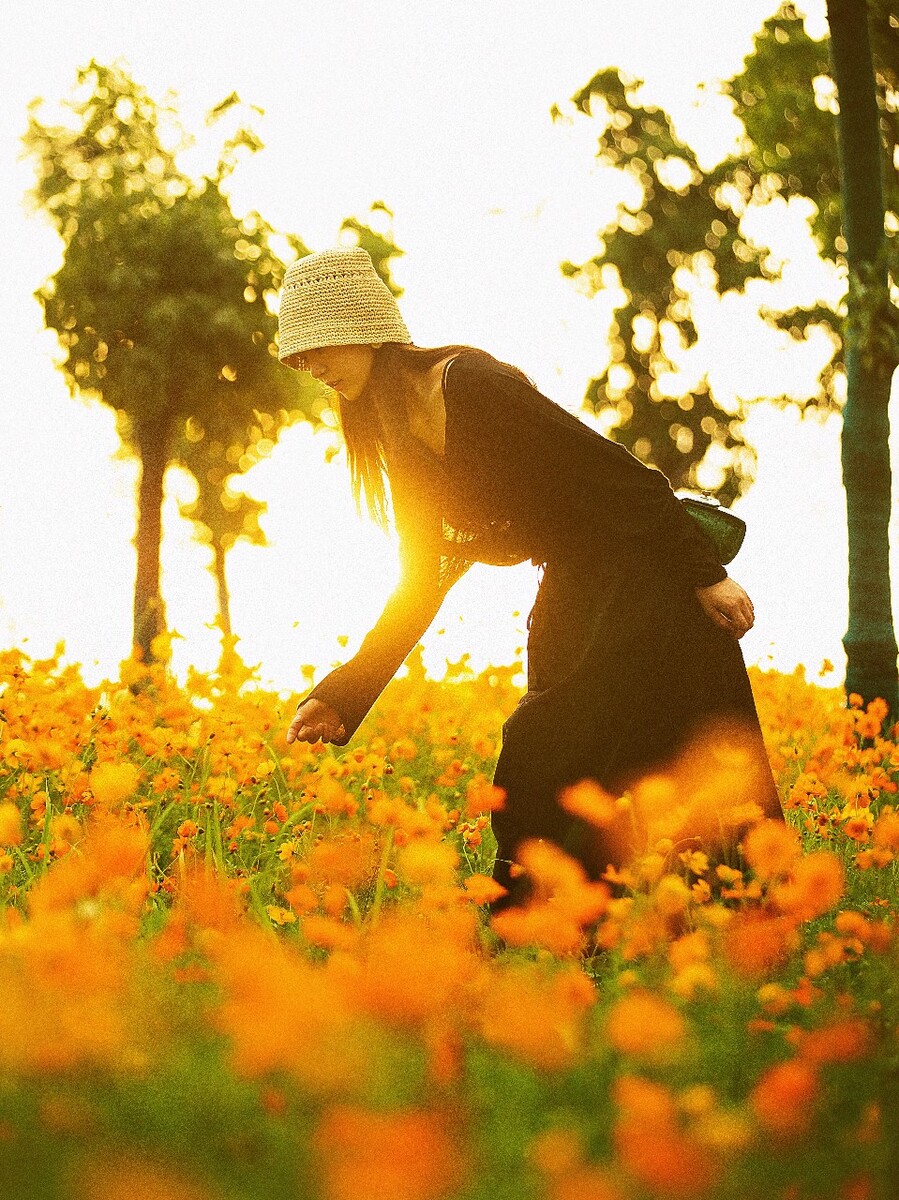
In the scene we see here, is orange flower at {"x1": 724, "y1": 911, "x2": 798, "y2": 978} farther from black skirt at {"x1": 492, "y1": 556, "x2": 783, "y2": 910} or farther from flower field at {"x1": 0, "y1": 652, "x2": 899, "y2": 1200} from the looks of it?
black skirt at {"x1": 492, "y1": 556, "x2": 783, "y2": 910}

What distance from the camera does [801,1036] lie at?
5.27 feet

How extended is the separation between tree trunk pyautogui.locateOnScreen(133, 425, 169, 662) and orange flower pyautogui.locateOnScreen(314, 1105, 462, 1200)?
11.2 metres

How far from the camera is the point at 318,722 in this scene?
3006 millimetres

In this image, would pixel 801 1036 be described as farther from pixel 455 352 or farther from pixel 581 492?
pixel 455 352

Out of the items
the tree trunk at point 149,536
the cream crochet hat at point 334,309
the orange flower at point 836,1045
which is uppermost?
the tree trunk at point 149,536

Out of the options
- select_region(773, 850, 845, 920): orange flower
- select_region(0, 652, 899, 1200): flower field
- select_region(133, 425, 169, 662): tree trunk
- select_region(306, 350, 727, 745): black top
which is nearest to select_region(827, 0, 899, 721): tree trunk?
select_region(306, 350, 727, 745): black top

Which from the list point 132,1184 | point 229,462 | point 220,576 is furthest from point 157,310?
point 132,1184

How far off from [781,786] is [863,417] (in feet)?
9.28

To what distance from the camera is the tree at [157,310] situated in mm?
12961

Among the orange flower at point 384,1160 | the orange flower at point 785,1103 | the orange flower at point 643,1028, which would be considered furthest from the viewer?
the orange flower at point 643,1028

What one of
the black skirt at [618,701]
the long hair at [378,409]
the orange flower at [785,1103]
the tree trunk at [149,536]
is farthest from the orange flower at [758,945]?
the tree trunk at [149,536]

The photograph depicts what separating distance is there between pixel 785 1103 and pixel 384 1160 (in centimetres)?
39

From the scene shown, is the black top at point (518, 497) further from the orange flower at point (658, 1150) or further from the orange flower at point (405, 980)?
the orange flower at point (658, 1150)

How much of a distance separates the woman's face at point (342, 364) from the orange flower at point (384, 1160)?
213 cm
